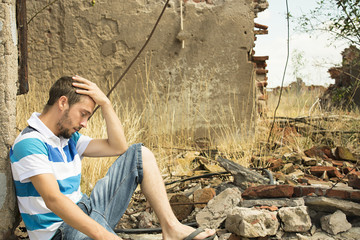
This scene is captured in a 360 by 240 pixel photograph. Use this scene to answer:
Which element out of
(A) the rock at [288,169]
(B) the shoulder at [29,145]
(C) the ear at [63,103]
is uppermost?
(C) the ear at [63,103]

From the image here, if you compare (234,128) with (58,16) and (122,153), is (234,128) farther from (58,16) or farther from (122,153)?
(122,153)

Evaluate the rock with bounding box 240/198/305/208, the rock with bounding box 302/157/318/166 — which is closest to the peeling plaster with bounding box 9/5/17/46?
the rock with bounding box 240/198/305/208

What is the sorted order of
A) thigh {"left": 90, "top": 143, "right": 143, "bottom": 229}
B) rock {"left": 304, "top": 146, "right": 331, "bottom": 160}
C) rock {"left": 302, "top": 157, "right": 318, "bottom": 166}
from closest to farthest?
thigh {"left": 90, "top": 143, "right": 143, "bottom": 229} < rock {"left": 302, "top": 157, "right": 318, "bottom": 166} < rock {"left": 304, "top": 146, "right": 331, "bottom": 160}

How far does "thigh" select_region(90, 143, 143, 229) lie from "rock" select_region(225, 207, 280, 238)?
733 millimetres

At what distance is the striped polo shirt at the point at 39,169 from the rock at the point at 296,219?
1.38 m

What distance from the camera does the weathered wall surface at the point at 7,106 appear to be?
212 centimetres

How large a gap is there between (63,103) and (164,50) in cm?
328

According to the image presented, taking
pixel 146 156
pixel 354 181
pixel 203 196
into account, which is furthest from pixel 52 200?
pixel 354 181

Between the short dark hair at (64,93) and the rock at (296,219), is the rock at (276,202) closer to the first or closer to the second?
the rock at (296,219)

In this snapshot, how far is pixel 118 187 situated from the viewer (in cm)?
225

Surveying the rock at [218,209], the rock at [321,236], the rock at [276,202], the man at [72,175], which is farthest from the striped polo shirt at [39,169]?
the rock at [321,236]

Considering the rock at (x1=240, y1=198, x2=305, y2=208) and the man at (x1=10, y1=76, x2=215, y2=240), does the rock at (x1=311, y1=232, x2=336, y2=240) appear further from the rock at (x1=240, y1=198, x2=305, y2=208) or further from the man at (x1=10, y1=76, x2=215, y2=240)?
the man at (x1=10, y1=76, x2=215, y2=240)

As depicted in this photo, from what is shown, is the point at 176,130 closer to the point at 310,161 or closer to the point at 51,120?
the point at 310,161

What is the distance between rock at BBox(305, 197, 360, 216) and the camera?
2686mm
